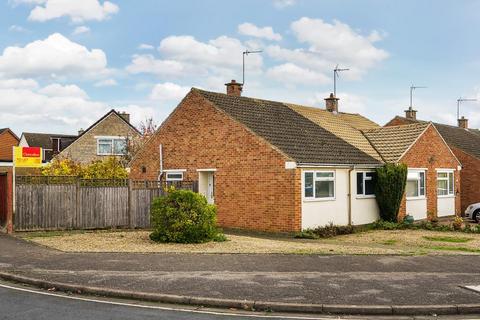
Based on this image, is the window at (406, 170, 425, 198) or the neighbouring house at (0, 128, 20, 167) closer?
the window at (406, 170, 425, 198)

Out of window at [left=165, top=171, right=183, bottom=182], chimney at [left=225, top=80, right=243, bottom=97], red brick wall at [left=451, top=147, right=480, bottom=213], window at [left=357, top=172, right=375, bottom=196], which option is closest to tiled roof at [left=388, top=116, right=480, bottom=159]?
red brick wall at [left=451, top=147, right=480, bottom=213]

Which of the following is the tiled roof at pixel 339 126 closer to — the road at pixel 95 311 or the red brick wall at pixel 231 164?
the red brick wall at pixel 231 164

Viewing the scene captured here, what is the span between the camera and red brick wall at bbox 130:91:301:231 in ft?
67.8

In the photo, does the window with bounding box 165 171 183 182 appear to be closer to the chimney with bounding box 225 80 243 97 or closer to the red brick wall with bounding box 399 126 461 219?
the chimney with bounding box 225 80 243 97

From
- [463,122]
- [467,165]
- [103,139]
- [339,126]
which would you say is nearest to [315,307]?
[339,126]

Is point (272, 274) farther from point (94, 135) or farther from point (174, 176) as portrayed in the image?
point (94, 135)

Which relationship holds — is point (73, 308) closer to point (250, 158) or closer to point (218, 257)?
point (218, 257)

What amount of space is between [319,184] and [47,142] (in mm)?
46732

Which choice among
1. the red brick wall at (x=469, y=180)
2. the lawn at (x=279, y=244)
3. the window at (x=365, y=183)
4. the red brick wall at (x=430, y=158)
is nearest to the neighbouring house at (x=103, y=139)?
the red brick wall at (x=469, y=180)

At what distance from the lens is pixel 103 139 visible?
4934 cm

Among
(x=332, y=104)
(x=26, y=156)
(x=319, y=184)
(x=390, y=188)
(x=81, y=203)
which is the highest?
(x=332, y=104)

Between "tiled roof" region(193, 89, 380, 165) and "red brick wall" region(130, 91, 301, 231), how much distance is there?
21.1 inches

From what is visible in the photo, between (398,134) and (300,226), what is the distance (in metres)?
10.1

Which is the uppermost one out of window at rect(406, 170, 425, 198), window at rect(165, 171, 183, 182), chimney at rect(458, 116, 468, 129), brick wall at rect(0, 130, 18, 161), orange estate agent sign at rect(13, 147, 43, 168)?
chimney at rect(458, 116, 468, 129)
